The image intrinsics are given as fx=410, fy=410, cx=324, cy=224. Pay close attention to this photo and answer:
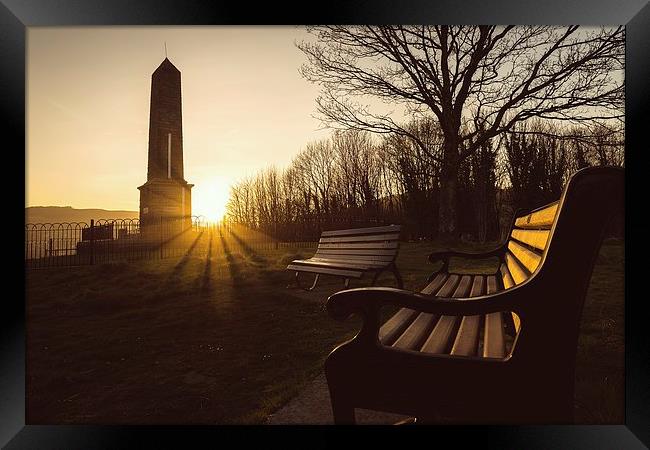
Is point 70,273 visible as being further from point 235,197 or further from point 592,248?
point 235,197

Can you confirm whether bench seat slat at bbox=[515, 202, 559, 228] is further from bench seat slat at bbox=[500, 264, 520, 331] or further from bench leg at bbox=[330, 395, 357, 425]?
bench leg at bbox=[330, 395, 357, 425]

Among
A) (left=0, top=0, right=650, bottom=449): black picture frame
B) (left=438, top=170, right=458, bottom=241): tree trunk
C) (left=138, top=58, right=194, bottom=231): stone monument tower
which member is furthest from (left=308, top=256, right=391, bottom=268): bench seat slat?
(left=138, top=58, right=194, bottom=231): stone monument tower

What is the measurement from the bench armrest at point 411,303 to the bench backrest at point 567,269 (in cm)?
6

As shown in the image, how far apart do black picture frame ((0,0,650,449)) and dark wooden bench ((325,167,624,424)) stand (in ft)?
1.97

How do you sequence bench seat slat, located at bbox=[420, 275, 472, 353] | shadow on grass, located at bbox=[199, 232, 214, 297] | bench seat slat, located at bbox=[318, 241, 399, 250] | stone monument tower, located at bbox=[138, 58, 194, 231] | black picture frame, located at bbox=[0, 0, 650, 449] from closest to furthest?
1. bench seat slat, located at bbox=[420, 275, 472, 353]
2. black picture frame, located at bbox=[0, 0, 650, 449]
3. bench seat slat, located at bbox=[318, 241, 399, 250]
4. shadow on grass, located at bbox=[199, 232, 214, 297]
5. stone monument tower, located at bbox=[138, 58, 194, 231]

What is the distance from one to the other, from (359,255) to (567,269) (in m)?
4.46

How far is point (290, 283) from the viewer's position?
7.23 meters

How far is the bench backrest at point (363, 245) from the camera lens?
523 centimetres

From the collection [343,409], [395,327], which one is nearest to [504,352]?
[395,327]

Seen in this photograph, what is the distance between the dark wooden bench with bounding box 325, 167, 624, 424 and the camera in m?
1.30

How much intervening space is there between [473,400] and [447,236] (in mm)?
11191

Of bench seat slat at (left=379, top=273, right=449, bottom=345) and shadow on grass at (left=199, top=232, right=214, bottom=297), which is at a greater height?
bench seat slat at (left=379, top=273, right=449, bottom=345)

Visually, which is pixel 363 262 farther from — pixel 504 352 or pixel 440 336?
pixel 504 352
